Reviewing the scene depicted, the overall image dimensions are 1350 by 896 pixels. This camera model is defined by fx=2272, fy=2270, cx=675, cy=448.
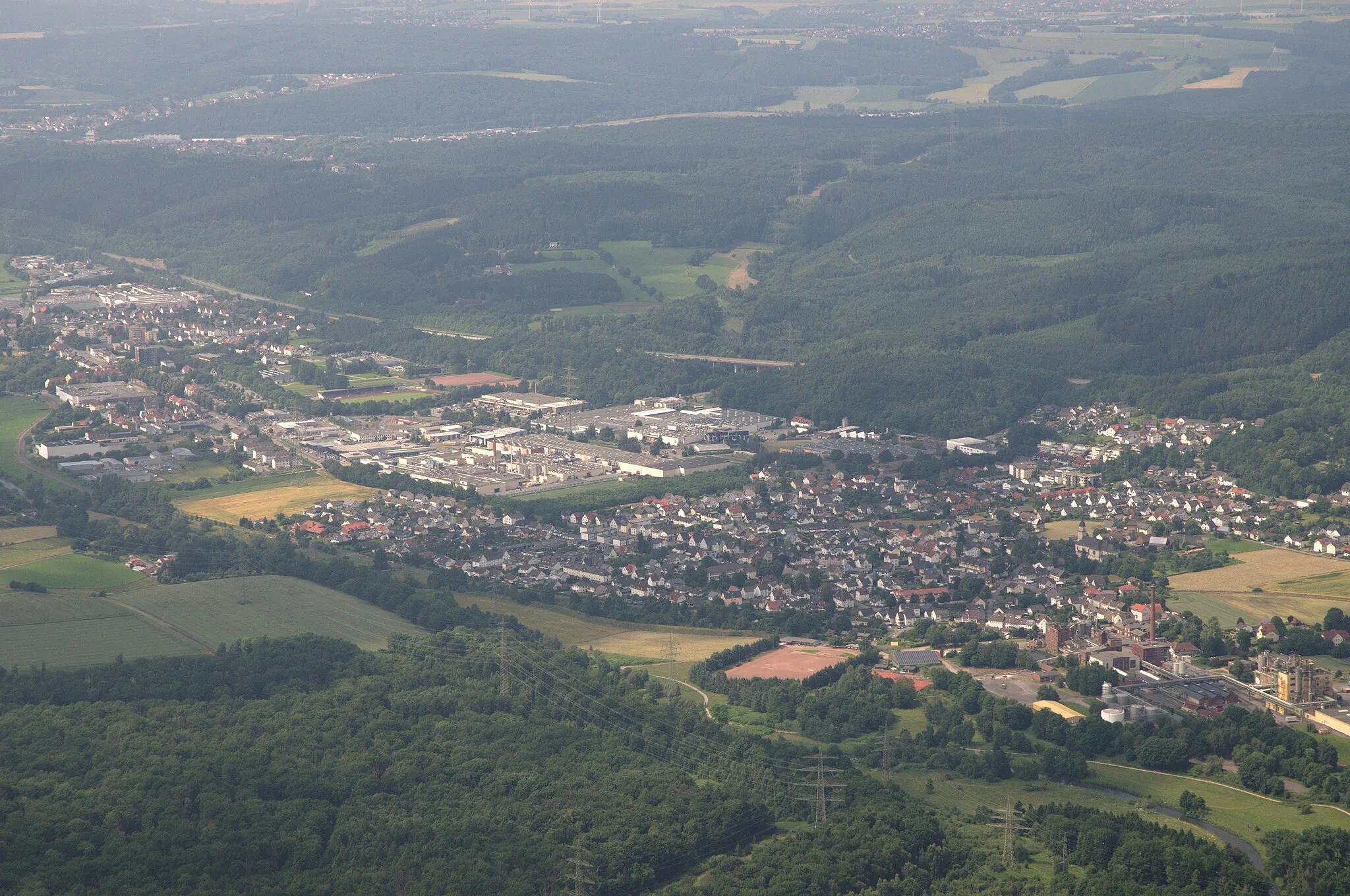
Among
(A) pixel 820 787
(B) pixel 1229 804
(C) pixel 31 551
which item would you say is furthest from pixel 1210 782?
(C) pixel 31 551

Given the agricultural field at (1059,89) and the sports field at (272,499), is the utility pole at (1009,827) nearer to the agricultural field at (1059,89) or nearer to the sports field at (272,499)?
the sports field at (272,499)

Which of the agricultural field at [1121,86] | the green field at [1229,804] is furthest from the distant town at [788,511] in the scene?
the agricultural field at [1121,86]

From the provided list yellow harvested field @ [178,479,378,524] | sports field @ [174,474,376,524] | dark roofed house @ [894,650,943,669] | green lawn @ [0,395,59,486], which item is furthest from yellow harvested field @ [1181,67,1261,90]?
dark roofed house @ [894,650,943,669]

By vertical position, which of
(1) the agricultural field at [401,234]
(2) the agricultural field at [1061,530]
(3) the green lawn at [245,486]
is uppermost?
(2) the agricultural field at [1061,530]

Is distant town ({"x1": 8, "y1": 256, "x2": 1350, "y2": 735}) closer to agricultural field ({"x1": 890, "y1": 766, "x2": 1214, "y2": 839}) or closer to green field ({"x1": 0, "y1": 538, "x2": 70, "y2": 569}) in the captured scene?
green field ({"x1": 0, "y1": 538, "x2": 70, "y2": 569})

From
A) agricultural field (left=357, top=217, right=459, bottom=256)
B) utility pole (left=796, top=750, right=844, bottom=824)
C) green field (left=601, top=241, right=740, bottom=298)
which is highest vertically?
utility pole (left=796, top=750, right=844, bottom=824)

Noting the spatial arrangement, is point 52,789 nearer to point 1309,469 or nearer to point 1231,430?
point 1309,469

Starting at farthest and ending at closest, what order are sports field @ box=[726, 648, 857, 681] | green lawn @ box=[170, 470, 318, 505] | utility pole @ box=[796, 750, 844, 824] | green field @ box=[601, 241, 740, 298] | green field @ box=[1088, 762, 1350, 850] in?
1. green field @ box=[601, 241, 740, 298]
2. green lawn @ box=[170, 470, 318, 505]
3. sports field @ box=[726, 648, 857, 681]
4. utility pole @ box=[796, 750, 844, 824]
5. green field @ box=[1088, 762, 1350, 850]
